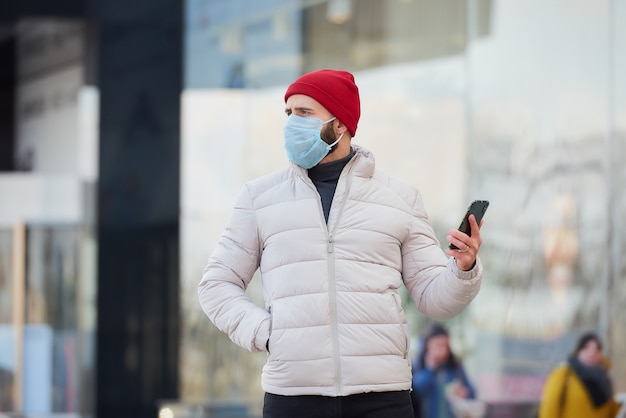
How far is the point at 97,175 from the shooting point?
986cm

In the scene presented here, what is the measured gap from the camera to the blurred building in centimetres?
979

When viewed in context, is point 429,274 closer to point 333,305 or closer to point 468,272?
point 468,272

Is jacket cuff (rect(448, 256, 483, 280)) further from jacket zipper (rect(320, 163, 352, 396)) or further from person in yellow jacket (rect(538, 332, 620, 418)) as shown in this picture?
person in yellow jacket (rect(538, 332, 620, 418))

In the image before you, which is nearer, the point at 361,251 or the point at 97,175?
the point at 361,251

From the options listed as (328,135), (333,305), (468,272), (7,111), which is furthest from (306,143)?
(7,111)

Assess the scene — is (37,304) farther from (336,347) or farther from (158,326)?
(336,347)

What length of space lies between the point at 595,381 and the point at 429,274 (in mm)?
5400

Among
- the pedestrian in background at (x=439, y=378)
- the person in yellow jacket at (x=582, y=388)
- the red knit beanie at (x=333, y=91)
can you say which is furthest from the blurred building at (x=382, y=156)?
the red knit beanie at (x=333, y=91)

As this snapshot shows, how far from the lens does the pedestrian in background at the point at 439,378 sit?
926 centimetres

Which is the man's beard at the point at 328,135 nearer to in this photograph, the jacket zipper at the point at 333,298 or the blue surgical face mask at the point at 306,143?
the blue surgical face mask at the point at 306,143

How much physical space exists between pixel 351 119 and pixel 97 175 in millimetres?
6118

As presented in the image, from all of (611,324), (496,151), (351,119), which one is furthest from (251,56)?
(351,119)

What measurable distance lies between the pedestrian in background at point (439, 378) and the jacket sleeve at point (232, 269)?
531 centimetres

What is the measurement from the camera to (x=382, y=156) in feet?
31.9
